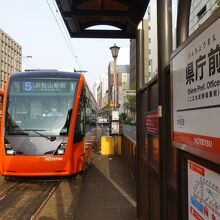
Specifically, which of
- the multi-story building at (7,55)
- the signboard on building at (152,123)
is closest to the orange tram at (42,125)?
the signboard on building at (152,123)

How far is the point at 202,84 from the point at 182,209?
3.51ft

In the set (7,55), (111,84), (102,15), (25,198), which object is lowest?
(25,198)

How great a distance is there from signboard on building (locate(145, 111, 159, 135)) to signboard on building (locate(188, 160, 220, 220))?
71.1 inches

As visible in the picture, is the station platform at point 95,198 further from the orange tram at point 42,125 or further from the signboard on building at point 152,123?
the signboard on building at point 152,123

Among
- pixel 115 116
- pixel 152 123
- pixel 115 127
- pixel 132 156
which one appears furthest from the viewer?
pixel 115 116

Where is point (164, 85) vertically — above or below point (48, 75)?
below

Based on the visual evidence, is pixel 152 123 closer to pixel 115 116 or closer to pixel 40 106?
pixel 40 106

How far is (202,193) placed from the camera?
228 centimetres

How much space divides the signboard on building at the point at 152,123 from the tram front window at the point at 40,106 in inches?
225

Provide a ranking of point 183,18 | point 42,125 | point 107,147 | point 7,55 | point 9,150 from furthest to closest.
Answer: point 7,55 < point 107,147 < point 42,125 < point 9,150 < point 183,18

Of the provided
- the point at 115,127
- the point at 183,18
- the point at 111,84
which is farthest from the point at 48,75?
the point at 111,84

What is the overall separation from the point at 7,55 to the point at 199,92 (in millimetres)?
79205

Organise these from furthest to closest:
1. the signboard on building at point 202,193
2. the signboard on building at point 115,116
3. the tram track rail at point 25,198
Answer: the signboard on building at point 115,116
the tram track rail at point 25,198
the signboard on building at point 202,193

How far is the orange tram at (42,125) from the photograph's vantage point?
1011 cm
